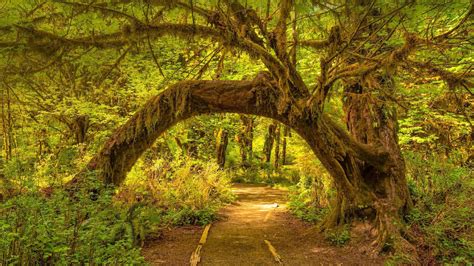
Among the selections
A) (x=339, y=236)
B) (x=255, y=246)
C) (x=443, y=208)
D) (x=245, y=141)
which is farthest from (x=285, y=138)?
(x=443, y=208)

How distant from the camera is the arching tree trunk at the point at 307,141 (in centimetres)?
684

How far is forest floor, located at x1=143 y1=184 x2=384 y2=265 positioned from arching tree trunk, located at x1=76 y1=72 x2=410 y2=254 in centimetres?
67

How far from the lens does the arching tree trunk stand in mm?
6840

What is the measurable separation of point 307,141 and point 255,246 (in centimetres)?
239

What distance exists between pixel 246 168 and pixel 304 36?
1747cm

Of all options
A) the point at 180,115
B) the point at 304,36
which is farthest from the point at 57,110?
the point at 304,36

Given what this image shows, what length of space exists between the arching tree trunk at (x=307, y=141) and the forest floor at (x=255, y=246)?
666 millimetres

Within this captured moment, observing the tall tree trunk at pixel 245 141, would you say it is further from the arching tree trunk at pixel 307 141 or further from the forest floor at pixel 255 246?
the arching tree trunk at pixel 307 141

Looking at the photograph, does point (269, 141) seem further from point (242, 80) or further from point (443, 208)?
point (443, 208)

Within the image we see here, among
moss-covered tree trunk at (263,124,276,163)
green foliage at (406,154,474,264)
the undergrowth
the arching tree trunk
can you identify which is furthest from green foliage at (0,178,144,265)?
moss-covered tree trunk at (263,124,276,163)

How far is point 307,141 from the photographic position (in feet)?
23.4

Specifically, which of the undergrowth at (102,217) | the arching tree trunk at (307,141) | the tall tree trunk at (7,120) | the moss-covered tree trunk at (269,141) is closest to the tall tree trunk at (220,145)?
the moss-covered tree trunk at (269,141)

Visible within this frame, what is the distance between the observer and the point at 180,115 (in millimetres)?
7305

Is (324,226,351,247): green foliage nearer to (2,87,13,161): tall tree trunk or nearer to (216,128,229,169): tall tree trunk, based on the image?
(2,87,13,161): tall tree trunk
